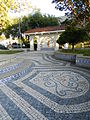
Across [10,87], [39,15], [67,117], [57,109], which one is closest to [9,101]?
[10,87]

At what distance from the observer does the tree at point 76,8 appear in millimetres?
7636

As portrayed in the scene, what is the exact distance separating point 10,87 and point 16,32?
2683cm

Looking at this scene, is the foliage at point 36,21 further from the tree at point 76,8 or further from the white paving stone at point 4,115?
the white paving stone at point 4,115

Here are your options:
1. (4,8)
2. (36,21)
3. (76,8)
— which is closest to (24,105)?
(4,8)

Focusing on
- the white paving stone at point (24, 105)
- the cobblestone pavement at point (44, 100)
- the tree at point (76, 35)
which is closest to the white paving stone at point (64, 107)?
the cobblestone pavement at point (44, 100)

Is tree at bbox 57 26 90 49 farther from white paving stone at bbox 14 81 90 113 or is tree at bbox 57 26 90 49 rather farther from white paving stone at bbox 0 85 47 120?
white paving stone at bbox 0 85 47 120

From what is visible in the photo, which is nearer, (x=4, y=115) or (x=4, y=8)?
(x=4, y=115)

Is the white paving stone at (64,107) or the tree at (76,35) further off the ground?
the tree at (76,35)

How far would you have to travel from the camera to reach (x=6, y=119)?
8.45 feet

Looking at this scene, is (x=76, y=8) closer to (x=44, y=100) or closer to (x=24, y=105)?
(x=44, y=100)

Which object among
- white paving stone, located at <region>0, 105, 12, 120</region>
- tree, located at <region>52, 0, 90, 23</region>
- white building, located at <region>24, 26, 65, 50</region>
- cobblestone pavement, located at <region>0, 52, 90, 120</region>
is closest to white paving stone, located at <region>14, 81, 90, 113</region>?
cobblestone pavement, located at <region>0, 52, 90, 120</region>

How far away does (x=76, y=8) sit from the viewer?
316 inches

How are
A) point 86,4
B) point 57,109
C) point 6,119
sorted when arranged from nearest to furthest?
point 6,119 < point 57,109 < point 86,4

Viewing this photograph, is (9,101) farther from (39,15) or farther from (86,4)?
(39,15)
